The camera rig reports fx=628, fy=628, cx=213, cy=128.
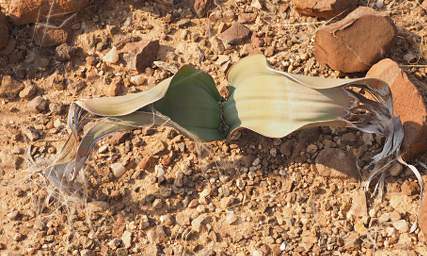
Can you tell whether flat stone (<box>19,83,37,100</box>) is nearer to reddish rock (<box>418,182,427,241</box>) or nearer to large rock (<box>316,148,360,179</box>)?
large rock (<box>316,148,360,179</box>)

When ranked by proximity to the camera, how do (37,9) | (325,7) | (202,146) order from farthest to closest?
(37,9)
(325,7)
(202,146)

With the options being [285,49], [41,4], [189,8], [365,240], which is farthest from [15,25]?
[365,240]

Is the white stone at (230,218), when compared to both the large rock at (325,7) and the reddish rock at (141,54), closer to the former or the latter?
the reddish rock at (141,54)

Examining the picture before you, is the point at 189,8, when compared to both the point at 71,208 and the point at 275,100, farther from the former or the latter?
the point at 71,208

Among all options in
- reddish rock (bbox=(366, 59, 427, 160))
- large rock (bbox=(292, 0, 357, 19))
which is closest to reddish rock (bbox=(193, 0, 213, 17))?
large rock (bbox=(292, 0, 357, 19))

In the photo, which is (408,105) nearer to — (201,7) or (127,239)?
(201,7)

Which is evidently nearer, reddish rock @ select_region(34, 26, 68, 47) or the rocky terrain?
the rocky terrain

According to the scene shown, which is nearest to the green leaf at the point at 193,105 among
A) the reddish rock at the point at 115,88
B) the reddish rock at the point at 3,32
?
the reddish rock at the point at 115,88

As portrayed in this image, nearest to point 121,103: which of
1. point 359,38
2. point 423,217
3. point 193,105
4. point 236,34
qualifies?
point 193,105
